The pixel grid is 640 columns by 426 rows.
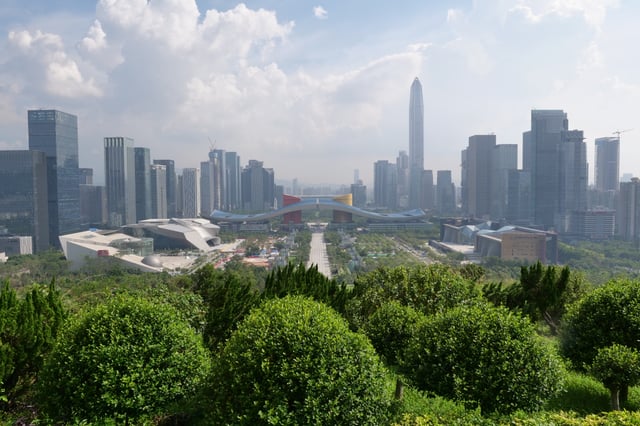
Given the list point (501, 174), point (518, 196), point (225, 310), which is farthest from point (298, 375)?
point (501, 174)

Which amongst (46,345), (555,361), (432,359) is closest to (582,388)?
(555,361)

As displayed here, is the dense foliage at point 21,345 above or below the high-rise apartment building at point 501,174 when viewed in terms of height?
below

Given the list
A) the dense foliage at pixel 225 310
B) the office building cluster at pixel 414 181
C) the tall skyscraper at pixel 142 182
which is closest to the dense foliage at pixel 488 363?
the dense foliage at pixel 225 310

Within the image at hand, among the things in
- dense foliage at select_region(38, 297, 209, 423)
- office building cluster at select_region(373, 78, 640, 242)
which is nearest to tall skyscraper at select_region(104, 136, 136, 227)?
office building cluster at select_region(373, 78, 640, 242)

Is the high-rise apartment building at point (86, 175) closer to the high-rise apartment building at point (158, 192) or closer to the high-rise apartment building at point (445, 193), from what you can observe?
the high-rise apartment building at point (158, 192)

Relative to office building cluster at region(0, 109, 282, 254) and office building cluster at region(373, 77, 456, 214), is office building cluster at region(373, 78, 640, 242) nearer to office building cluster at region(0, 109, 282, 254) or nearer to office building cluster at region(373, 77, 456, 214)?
office building cluster at region(373, 77, 456, 214)
